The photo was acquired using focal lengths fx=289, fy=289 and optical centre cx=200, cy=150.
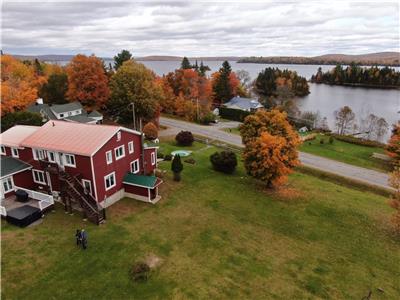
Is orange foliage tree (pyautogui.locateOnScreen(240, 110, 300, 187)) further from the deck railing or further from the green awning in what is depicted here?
the deck railing

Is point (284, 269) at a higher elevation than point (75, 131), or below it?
below

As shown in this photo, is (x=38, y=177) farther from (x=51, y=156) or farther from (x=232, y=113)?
(x=232, y=113)

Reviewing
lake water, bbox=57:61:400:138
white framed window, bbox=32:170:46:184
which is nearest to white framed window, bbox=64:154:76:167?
white framed window, bbox=32:170:46:184

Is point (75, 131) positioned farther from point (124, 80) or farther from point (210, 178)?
point (124, 80)

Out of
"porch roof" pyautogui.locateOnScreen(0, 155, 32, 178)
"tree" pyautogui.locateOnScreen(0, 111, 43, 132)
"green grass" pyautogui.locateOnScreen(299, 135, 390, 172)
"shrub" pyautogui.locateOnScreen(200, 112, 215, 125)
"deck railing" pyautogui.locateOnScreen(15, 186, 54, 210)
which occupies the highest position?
"tree" pyautogui.locateOnScreen(0, 111, 43, 132)

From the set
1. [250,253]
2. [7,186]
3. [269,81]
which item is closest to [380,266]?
[250,253]

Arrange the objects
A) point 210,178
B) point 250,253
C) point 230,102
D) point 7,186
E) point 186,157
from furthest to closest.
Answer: point 230,102 < point 186,157 < point 210,178 < point 7,186 < point 250,253

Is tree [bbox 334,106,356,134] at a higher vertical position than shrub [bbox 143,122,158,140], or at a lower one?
lower
